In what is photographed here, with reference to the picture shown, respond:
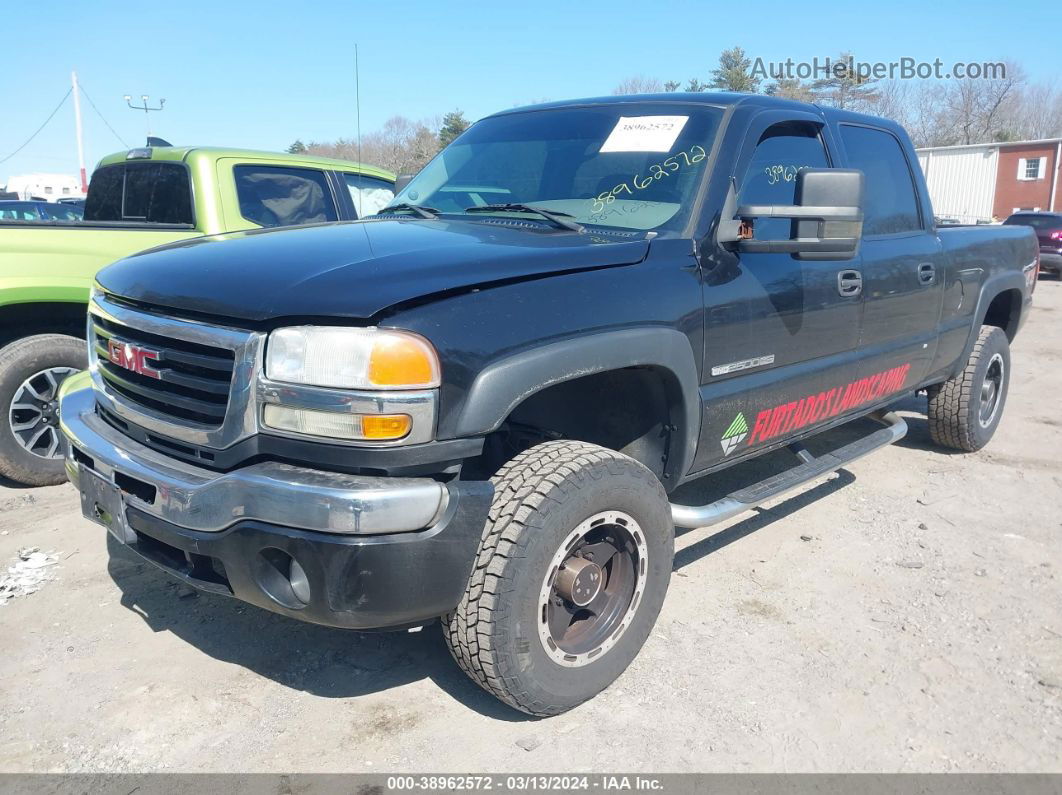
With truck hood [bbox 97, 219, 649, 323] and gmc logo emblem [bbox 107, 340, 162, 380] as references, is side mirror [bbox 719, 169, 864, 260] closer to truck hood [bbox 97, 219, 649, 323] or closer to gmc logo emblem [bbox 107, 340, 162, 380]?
truck hood [bbox 97, 219, 649, 323]

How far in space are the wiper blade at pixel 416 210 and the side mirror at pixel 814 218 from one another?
1.19 meters

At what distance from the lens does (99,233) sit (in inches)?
182

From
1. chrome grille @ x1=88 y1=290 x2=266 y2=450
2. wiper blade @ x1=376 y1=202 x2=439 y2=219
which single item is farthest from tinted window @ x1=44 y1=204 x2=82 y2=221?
chrome grille @ x1=88 y1=290 x2=266 y2=450

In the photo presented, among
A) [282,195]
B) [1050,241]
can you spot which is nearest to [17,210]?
[282,195]

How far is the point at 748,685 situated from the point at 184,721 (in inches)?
72.3

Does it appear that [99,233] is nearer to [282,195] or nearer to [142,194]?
[142,194]

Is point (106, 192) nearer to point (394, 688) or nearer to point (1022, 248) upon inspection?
point (394, 688)

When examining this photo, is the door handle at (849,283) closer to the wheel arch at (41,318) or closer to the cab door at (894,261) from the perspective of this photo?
the cab door at (894,261)

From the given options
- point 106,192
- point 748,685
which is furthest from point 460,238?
point 106,192

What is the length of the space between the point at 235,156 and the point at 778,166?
340 centimetres

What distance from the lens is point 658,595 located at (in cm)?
285

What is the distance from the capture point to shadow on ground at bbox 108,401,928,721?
2.85m

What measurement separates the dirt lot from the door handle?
3.99 feet
